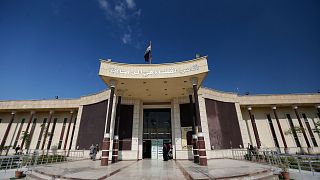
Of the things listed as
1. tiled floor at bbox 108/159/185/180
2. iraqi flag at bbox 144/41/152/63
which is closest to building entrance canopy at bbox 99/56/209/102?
iraqi flag at bbox 144/41/152/63

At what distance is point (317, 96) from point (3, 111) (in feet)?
155

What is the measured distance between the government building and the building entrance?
0.33ft

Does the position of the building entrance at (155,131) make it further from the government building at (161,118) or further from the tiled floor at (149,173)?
the tiled floor at (149,173)

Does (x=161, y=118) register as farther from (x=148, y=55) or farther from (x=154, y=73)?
(x=148, y=55)

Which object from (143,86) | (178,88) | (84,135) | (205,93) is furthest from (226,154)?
(84,135)

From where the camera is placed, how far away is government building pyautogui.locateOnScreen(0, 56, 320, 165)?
556 inches

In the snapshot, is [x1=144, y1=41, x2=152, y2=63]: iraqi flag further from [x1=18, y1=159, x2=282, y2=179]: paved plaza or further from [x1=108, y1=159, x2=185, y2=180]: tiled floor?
[x1=18, y1=159, x2=282, y2=179]: paved plaza

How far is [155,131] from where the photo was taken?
749 inches

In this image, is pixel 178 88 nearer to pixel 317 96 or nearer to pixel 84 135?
pixel 84 135

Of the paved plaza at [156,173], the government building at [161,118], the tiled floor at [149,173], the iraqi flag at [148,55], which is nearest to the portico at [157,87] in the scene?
the government building at [161,118]

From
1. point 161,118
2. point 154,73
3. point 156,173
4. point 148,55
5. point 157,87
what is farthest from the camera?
point 161,118

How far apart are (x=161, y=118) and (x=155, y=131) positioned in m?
1.63

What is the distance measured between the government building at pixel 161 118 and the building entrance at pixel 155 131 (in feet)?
0.33

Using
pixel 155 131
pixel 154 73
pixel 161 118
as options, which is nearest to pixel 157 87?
pixel 154 73
